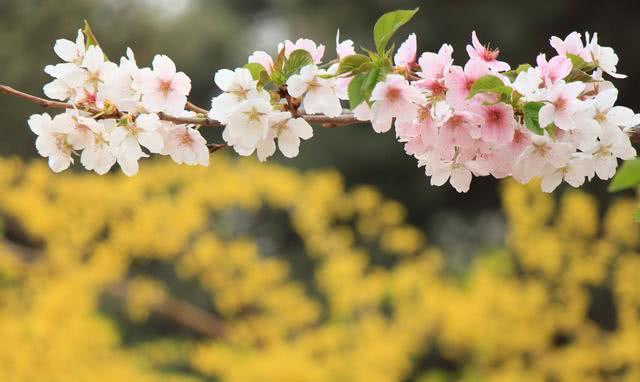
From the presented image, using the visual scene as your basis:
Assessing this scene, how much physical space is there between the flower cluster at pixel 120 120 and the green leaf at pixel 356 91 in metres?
0.16

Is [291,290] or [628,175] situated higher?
[291,290]

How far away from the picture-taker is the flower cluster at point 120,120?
0.76 meters

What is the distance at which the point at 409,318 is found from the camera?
330cm

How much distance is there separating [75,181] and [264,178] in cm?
74

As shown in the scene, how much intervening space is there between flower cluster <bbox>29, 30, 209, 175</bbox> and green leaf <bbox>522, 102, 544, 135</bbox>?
0.99 feet

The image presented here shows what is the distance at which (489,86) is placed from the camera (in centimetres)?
69

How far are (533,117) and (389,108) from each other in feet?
0.42

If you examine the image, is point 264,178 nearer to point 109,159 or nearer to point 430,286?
point 430,286

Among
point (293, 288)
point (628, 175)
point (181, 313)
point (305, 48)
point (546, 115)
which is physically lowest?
point (628, 175)

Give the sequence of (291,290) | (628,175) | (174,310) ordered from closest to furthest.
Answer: (628,175) < (291,290) < (174,310)

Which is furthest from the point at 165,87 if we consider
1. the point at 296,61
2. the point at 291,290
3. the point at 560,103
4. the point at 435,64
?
the point at 291,290

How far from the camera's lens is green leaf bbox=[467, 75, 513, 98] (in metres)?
0.68

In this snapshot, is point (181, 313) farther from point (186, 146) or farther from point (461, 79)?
point (461, 79)

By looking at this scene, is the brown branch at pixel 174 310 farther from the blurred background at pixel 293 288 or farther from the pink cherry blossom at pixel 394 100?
the pink cherry blossom at pixel 394 100
